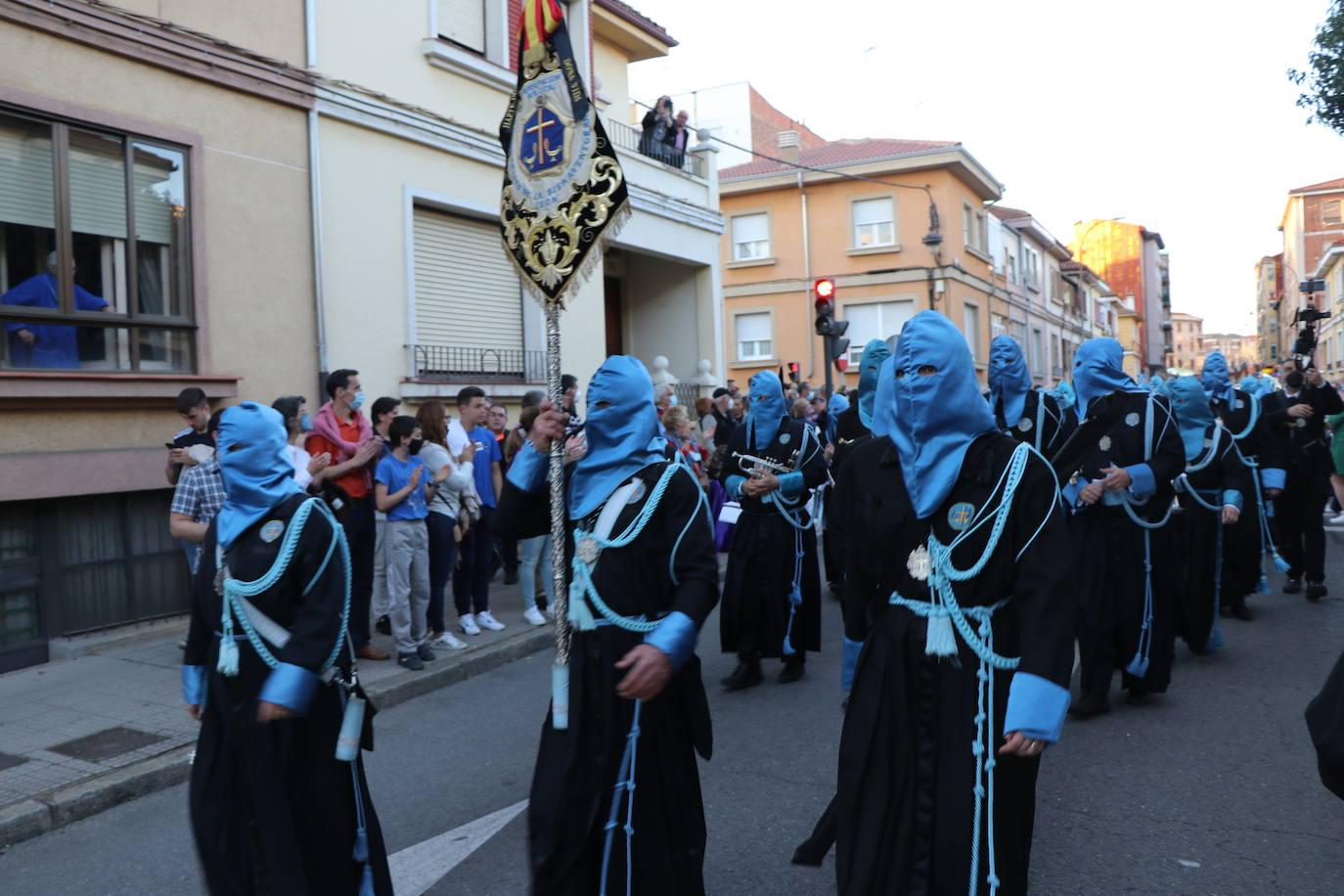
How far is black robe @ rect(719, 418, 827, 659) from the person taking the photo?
739cm

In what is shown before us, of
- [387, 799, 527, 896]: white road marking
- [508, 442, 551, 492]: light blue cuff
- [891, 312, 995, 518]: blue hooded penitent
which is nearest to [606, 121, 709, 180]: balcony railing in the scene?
[387, 799, 527, 896]: white road marking

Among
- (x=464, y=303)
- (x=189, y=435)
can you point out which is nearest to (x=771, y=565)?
(x=189, y=435)

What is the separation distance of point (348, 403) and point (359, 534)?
40.9 inches

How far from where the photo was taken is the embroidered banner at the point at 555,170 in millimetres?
4125

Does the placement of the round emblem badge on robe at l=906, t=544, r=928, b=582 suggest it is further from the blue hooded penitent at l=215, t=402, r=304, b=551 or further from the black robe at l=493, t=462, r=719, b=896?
the blue hooded penitent at l=215, t=402, r=304, b=551

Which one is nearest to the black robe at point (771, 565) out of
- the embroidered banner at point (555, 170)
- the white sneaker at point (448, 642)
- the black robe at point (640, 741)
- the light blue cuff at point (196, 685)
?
the white sneaker at point (448, 642)

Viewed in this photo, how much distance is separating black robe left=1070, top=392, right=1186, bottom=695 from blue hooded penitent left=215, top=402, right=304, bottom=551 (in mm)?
4692

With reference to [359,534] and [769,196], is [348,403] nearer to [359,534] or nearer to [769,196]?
[359,534]

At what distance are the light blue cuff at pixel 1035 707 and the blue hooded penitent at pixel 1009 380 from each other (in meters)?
5.13

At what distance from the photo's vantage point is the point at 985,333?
35.6 metres

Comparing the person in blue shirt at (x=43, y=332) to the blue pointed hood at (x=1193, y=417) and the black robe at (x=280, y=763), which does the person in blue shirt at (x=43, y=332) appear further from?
the blue pointed hood at (x=1193, y=417)

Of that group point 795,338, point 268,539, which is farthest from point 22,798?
point 795,338

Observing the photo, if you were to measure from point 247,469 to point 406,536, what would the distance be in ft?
14.2

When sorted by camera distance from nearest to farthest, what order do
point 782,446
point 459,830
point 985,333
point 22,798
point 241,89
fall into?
point 459,830 < point 22,798 < point 782,446 < point 241,89 < point 985,333
